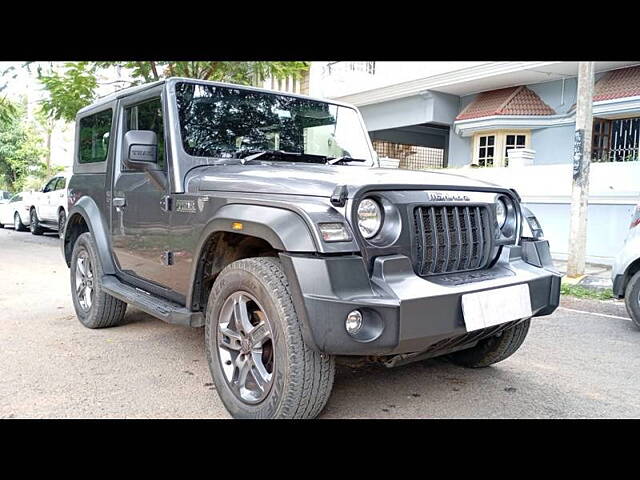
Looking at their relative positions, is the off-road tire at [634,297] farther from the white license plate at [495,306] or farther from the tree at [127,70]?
the tree at [127,70]

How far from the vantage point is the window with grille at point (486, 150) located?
1426 centimetres

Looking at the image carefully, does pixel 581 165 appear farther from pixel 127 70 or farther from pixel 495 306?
pixel 127 70

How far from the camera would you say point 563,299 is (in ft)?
23.4

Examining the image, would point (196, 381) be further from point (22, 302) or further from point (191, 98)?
point (22, 302)

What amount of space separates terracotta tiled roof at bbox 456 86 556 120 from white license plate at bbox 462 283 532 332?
1100cm

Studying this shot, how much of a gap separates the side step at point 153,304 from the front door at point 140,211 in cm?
11

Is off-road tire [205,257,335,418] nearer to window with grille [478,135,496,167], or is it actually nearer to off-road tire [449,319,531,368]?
off-road tire [449,319,531,368]

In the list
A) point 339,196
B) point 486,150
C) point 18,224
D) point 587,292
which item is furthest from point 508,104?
point 18,224

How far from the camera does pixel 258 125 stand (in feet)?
13.3

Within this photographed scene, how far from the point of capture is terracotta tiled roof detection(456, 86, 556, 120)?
42.8ft

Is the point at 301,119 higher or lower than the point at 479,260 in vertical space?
higher

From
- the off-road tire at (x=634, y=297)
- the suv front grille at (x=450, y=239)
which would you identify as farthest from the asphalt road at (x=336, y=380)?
the suv front grille at (x=450, y=239)
